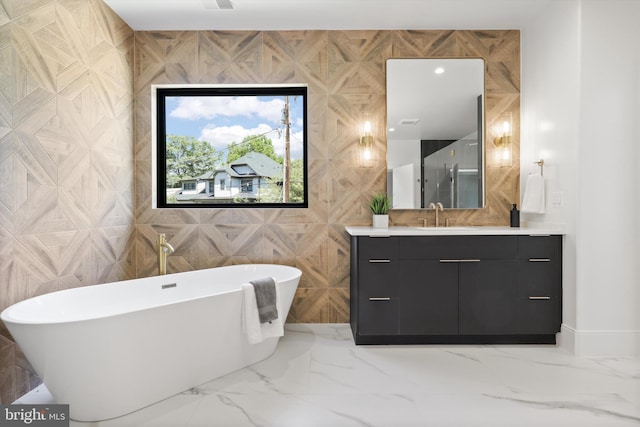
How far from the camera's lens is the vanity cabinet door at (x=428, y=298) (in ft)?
9.23

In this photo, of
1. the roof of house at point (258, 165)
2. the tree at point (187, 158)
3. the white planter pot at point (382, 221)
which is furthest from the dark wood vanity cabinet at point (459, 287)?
the tree at point (187, 158)

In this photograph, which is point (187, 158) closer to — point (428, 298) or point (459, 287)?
point (428, 298)

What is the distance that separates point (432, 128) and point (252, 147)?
1.64m

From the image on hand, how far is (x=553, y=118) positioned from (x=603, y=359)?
5.76 ft

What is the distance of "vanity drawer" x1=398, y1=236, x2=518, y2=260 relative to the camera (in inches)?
111

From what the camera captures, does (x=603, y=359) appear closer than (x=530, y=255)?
Yes

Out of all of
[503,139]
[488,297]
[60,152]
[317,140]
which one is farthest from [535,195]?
[60,152]

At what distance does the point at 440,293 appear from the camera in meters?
2.82

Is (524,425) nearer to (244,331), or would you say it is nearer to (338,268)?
(244,331)

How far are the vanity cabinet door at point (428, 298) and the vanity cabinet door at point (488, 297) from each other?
0.07 metres

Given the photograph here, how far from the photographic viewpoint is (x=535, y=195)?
2996 mm

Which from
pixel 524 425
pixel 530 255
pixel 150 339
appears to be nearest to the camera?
pixel 524 425

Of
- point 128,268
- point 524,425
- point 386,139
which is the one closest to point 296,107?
point 386,139

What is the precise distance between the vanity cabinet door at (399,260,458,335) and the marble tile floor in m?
0.16
